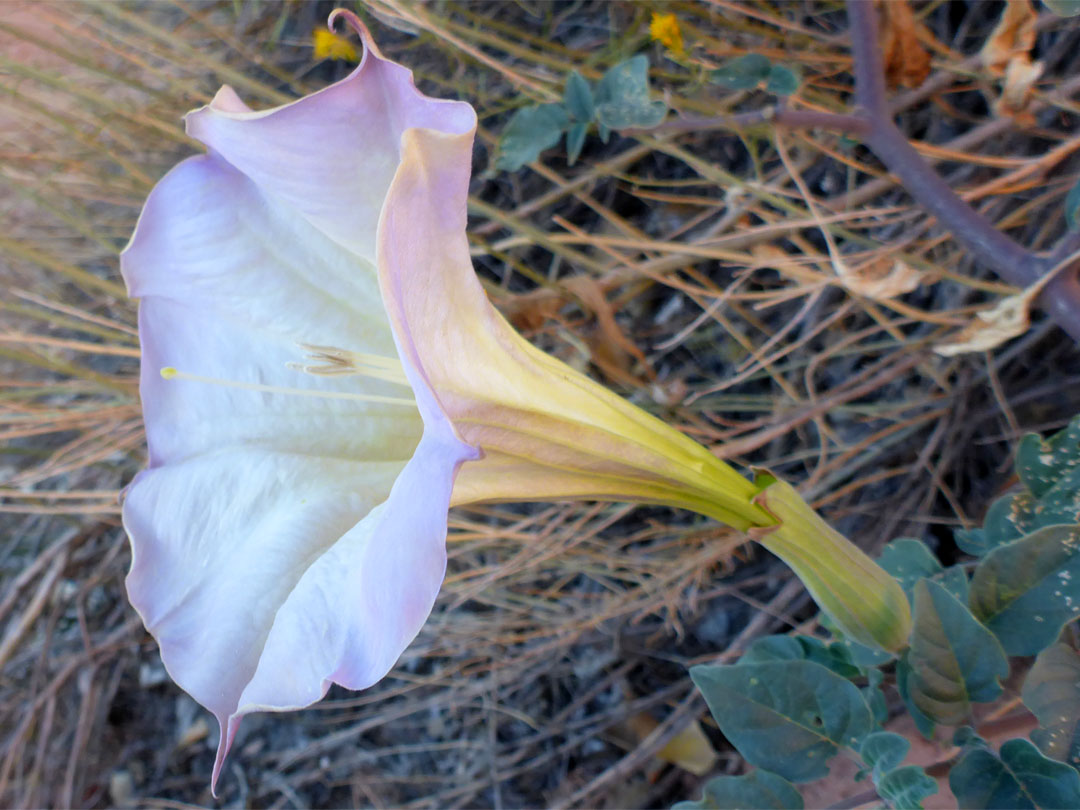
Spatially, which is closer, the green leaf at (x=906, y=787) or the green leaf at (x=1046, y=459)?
the green leaf at (x=906, y=787)

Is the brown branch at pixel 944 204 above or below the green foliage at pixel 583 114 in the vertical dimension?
above

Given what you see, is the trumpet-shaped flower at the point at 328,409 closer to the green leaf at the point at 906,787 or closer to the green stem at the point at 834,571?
the green stem at the point at 834,571

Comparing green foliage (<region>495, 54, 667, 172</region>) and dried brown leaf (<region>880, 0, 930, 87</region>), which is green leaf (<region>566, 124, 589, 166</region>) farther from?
dried brown leaf (<region>880, 0, 930, 87</region>)

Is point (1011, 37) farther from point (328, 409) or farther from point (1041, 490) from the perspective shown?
point (328, 409)

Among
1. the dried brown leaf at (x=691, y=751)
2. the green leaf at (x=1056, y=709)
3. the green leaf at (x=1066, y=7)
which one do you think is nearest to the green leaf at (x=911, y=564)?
the green leaf at (x=1056, y=709)

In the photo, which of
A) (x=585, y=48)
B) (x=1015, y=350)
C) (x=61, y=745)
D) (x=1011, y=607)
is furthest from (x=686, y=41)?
(x=61, y=745)

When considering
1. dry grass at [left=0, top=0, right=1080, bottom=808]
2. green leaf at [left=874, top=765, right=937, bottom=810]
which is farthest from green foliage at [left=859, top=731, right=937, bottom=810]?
dry grass at [left=0, top=0, right=1080, bottom=808]
